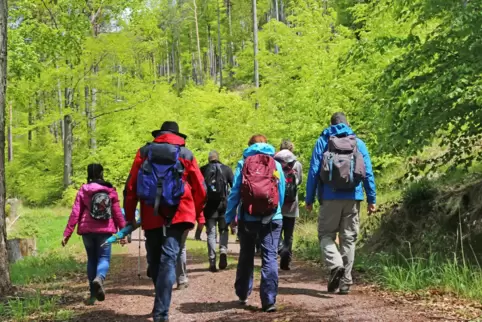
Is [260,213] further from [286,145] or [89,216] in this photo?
[286,145]

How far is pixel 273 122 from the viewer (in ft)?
47.8

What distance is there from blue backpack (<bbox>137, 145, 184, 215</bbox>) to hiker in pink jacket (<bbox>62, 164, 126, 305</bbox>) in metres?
1.71

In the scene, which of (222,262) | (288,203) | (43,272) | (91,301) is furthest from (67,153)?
(91,301)

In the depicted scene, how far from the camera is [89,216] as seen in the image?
6234mm

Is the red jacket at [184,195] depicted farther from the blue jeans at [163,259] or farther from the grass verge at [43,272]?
the grass verge at [43,272]

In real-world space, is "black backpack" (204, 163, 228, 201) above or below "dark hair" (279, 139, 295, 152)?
below

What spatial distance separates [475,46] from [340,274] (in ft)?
10.1

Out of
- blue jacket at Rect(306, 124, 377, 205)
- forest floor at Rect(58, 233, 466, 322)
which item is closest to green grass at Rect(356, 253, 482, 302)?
forest floor at Rect(58, 233, 466, 322)

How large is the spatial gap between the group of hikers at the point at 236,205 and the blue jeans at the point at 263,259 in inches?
0.4

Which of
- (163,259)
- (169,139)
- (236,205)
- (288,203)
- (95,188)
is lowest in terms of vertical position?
(163,259)

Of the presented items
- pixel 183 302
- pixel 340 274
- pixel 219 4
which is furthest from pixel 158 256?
pixel 219 4

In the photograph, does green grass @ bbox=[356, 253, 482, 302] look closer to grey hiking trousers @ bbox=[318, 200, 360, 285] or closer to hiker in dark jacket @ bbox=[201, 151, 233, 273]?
grey hiking trousers @ bbox=[318, 200, 360, 285]

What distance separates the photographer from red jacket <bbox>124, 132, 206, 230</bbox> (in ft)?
15.6

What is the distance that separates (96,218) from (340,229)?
2.95 meters
